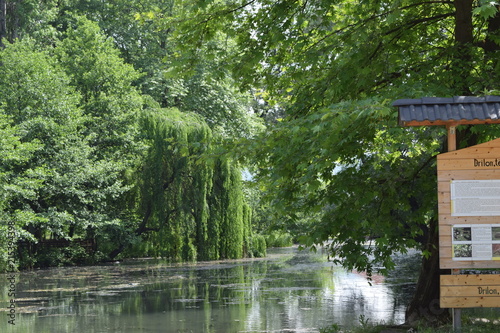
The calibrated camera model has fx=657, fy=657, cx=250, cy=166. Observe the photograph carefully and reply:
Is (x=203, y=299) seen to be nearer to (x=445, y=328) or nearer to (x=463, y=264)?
(x=445, y=328)

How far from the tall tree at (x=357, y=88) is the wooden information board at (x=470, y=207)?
1.21 metres

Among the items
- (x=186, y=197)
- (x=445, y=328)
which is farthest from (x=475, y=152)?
(x=186, y=197)

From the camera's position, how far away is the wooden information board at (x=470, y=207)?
27.0ft

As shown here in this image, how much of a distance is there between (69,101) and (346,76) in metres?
23.7

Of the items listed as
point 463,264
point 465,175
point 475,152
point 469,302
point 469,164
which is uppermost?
point 475,152

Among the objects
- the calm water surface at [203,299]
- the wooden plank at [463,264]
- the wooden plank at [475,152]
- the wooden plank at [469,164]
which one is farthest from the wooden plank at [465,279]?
the calm water surface at [203,299]

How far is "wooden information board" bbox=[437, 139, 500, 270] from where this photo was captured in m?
8.23

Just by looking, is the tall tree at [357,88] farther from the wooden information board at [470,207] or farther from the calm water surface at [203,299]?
the calm water surface at [203,299]

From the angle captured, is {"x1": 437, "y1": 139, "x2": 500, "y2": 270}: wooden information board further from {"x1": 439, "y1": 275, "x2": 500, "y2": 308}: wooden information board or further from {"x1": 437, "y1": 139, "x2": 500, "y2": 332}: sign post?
{"x1": 439, "y1": 275, "x2": 500, "y2": 308}: wooden information board

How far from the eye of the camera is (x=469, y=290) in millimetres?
8406

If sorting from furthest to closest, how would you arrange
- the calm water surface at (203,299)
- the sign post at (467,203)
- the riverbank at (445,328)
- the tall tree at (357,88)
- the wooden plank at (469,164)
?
the calm water surface at (203,299), the tall tree at (357,88), the riverbank at (445,328), the wooden plank at (469,164), the sign post at (467,203)

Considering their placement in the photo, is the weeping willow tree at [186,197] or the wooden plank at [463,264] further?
the weeping willow tree at [186,197]

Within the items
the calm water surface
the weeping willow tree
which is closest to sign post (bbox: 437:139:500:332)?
the calm water surface

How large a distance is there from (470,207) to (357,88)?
4.01 meters
